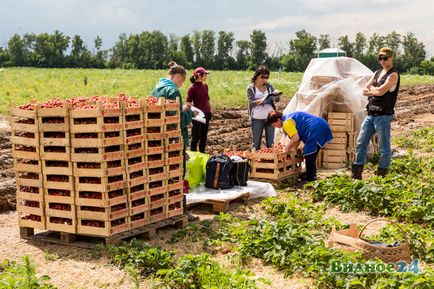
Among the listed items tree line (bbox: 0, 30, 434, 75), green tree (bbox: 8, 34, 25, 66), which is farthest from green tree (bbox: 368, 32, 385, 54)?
green tree (bbox: 8, 34, 25, 66)

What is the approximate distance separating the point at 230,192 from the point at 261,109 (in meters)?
2.39

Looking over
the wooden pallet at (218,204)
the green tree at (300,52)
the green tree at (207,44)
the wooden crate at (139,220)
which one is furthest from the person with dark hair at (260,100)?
the green tree at (207,44)

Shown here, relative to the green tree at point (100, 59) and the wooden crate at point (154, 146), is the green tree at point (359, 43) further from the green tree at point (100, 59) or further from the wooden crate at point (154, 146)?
the wooden crate at point (154, 146)

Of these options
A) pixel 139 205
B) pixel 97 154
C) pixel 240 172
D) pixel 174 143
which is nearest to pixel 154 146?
pixel 174 143

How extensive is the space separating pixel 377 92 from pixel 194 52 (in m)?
90.7

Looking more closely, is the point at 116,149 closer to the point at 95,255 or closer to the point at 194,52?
the point at 95,255

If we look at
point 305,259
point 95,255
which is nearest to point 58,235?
point 95,255

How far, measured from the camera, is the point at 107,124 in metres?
6.21

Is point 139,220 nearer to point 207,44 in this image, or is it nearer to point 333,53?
point 333,53

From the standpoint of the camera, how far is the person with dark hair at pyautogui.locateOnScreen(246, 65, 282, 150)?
A: 9984mm

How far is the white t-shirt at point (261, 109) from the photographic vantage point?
10.0 metres

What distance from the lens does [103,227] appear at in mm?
6285

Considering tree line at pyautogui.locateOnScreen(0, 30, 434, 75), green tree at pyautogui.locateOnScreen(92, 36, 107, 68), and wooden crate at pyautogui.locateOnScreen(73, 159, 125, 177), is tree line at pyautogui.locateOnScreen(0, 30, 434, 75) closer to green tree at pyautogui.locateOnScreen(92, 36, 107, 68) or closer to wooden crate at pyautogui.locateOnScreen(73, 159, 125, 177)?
green tree at pyautogui.locateOnScreen(92, 36, 107, 68)

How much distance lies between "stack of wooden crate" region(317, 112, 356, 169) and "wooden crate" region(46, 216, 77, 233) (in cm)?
603
